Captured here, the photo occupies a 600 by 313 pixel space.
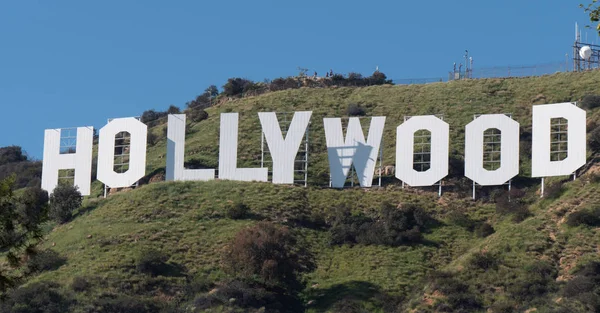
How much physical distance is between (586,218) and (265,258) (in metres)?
16.0

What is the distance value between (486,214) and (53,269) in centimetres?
2381

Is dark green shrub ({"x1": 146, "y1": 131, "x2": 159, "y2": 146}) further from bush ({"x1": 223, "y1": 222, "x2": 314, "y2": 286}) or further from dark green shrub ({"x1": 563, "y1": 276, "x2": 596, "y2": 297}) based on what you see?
dark green shrub ({"x1": 563, "y1": 276, "x2": 596, "y2": 297})

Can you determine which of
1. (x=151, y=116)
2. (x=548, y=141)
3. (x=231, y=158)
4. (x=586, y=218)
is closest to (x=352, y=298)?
(x=586, y=218)

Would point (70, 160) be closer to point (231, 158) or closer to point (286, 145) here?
point (231, 158)

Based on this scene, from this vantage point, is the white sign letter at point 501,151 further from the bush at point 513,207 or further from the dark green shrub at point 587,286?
the dark green shrub at point 587,286

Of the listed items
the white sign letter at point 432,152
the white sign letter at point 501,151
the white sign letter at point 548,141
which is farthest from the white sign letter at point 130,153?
the white sign letter at point 548,141

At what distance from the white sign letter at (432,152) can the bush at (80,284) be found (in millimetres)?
20380

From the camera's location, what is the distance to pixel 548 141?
64.1 m

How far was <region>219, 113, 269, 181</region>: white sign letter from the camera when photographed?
69.6 metres

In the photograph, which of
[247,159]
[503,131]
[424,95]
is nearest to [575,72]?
[424,95]

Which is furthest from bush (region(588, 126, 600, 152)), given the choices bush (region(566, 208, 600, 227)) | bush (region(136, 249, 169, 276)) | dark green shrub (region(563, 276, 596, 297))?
bush (region(136, 249, 169, 276))

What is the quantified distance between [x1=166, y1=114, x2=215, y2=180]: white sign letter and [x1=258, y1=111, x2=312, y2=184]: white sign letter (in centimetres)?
400

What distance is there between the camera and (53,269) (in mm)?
58562

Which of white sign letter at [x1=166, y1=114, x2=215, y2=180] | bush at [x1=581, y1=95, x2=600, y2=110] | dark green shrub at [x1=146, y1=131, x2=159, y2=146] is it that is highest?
bush at [x1=581, y1=95, x2=600, y2=110]
